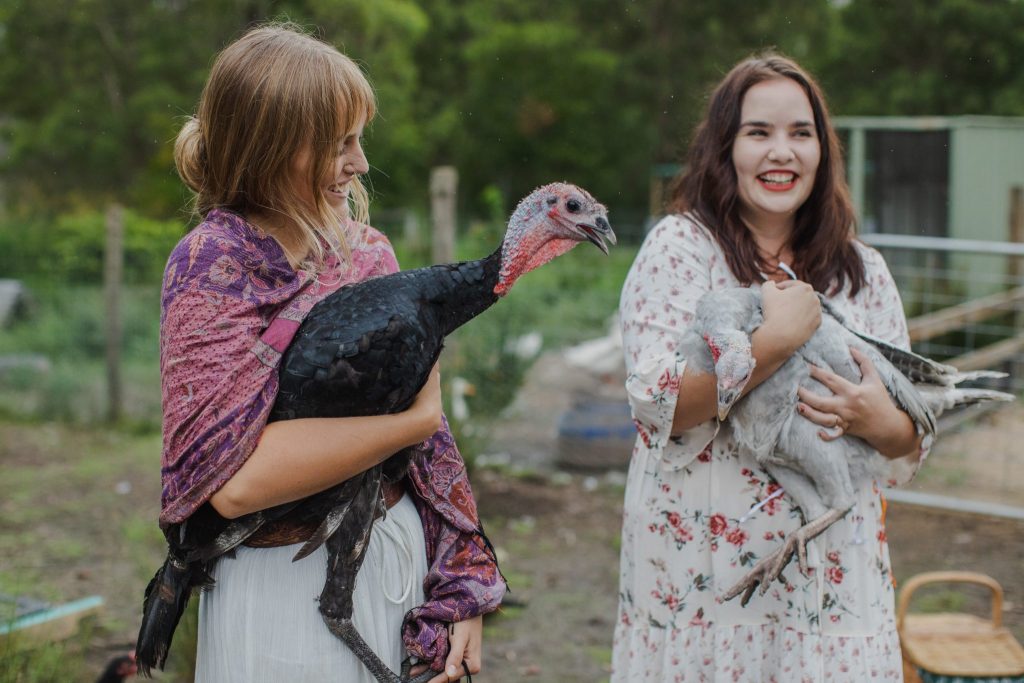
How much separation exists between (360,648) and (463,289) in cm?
68

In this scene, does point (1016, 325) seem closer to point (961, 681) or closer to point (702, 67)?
point (961, 681)

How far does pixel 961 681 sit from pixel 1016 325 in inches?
246

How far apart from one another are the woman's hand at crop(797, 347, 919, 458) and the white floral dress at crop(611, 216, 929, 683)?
0.17 m

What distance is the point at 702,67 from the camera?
27.4 metres

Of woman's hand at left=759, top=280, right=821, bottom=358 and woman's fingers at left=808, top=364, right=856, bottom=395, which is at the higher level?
woman's hand at left=759, top=280, right=821, bottom=358

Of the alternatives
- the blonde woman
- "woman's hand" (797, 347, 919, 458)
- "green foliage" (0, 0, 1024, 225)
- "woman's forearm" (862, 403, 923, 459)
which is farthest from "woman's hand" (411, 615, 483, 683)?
"green foliage" (0, 0, 1024, 225)

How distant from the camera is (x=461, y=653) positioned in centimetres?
183

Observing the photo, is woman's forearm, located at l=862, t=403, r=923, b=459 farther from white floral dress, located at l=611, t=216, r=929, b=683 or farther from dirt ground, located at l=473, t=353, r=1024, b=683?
dirt ground, located at l=473, t=353, r=1024, b=683

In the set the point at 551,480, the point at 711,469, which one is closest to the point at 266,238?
the point at 711,469

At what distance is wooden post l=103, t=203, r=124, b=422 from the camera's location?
27.3 ft

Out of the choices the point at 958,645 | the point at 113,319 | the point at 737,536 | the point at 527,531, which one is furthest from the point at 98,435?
the point at 737,536

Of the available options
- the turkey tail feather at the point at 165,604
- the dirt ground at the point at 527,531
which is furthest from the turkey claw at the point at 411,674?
the dirt ground at the point at 527,531

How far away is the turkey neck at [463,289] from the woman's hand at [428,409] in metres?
0.11

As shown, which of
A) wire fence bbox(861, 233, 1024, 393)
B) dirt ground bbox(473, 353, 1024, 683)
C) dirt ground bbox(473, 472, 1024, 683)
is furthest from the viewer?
wire fence bbox(861, 233, 1024, 393)
